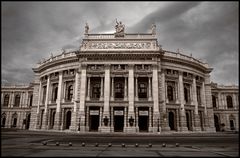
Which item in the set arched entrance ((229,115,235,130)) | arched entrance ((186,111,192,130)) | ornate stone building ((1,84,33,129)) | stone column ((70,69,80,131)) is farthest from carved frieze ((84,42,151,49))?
arched entrance ((229,115,235,130))

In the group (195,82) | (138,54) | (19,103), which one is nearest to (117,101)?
(138,54)

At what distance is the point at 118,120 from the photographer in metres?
42.7

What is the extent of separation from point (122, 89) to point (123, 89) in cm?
23

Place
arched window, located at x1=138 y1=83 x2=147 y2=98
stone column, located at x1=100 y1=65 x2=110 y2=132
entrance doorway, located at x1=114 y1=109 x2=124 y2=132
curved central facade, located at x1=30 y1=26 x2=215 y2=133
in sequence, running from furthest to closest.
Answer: arched window, located at x1=138 y1=83 x2=147 y2=98 < entrance doorway, located at x1=114 y1=109 x2=124 y2=132 < curved central facade, located at x1=30 y1=26 x2=215 y2=133 < stone column, located at x1=100 y1=65 x2=110 y2=132

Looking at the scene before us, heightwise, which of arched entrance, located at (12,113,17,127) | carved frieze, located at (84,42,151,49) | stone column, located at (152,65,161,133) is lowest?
arched entrance, located at (12,113,17,127)

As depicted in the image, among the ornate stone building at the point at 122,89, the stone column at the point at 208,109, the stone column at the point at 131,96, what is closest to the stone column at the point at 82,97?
the ornate stone building at the point at 122,89

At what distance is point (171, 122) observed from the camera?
44.7m

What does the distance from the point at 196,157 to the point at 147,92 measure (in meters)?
33.8

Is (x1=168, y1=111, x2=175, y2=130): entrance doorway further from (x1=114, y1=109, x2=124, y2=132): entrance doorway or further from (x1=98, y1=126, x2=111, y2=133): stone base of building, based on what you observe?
(x1=98, y1=126, x2=111, y2=133): stone base of building

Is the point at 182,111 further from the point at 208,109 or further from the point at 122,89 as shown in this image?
the point at 122,89

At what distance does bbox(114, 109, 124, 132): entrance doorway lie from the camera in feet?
137

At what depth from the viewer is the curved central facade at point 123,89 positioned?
41.6m

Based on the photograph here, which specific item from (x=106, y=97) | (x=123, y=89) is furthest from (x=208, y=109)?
(x=106, y=97)

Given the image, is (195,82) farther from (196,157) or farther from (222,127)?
(196,157)
